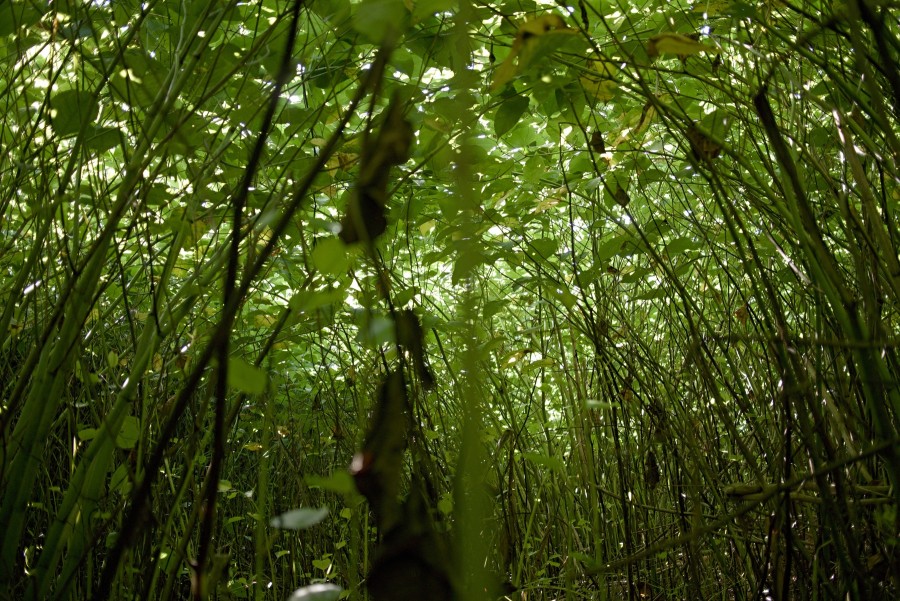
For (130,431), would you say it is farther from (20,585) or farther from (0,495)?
(20,585)

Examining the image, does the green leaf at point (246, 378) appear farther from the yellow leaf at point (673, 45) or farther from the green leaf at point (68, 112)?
the green leaf at point (68, 112)

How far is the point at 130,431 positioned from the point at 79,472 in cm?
19

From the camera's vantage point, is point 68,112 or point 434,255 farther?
point 434,255

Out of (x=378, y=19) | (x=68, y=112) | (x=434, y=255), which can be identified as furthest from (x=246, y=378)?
(x=434, y=255)

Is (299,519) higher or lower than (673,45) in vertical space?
lower

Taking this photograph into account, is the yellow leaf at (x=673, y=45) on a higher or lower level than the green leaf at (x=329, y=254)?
higher

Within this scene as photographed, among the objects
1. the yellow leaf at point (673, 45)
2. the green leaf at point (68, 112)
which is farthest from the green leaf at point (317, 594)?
the green leaf at point (68, 112)

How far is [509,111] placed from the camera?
127 centimetres

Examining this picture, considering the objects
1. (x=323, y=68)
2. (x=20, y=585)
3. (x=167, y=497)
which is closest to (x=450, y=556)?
(x=323, y=68)

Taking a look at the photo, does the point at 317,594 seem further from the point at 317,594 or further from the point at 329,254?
the point at 329,254

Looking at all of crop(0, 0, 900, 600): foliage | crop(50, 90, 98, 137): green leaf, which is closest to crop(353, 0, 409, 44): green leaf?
crop(0, 0, 900, 600): foliage

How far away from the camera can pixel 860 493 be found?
1.18 meters

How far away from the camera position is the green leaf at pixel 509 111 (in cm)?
126

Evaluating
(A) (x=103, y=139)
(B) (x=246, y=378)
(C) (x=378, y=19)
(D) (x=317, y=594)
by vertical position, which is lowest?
(D) (x=317, y=594)
